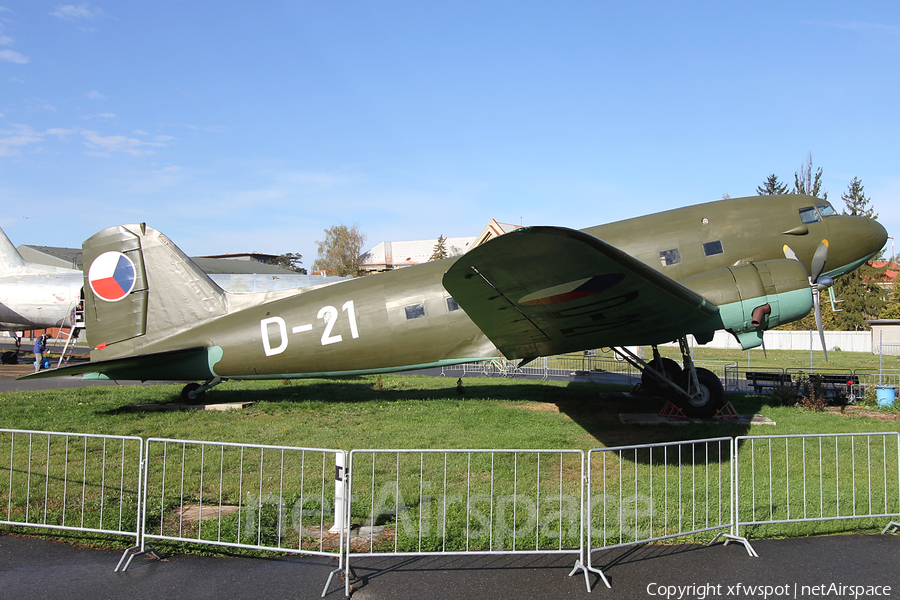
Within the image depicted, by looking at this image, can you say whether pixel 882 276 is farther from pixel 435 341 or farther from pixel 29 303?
pixel 29 303

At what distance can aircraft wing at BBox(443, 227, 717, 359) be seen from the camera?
20.4ft

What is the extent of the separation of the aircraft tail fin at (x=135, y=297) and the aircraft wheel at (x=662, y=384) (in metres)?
10.1

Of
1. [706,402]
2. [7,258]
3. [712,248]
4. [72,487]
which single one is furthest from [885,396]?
[7,258]

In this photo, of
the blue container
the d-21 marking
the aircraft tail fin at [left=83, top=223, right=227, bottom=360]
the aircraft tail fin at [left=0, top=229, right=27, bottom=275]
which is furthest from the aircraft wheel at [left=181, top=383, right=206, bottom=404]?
the aircraft tail fin at [left=0, top=229, right=27, bottom=275]

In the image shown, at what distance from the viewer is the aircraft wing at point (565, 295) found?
6.22 meters

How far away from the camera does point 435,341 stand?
1135 cm

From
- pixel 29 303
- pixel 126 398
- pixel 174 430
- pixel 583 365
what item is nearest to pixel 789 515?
pixel 174 430

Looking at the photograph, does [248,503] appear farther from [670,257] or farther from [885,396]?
[885,396]

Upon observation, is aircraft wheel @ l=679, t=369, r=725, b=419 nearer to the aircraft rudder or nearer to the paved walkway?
the paved walkway

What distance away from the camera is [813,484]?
7039mm

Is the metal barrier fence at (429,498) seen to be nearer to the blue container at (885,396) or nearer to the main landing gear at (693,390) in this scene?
the main landing gear at (693,390)

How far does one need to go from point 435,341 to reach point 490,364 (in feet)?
51.6

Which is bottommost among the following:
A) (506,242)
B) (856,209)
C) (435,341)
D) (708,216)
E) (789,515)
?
(789,515)

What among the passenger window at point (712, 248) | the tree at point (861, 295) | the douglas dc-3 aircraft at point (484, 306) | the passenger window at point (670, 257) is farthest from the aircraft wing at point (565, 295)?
the tree at point (861, 295)
